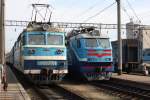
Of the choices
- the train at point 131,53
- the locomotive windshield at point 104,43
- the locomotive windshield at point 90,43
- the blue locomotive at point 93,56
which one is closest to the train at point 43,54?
the blue locomotive at point 93,56

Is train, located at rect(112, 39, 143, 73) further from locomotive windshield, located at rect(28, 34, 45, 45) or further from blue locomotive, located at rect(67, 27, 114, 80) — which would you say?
locomotive windshield, located at rect(28, 34, 45, 45)

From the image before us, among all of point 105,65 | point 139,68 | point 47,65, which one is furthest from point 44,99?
point 139,68

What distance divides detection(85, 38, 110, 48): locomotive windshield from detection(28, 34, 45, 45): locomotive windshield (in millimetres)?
4633

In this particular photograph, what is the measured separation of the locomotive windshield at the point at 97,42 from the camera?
83.4 ft

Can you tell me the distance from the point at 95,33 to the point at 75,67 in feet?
8.77

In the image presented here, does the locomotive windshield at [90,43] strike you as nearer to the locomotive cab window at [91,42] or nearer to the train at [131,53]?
the locomotive cab window at [91,42]

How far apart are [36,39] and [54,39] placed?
961 mm

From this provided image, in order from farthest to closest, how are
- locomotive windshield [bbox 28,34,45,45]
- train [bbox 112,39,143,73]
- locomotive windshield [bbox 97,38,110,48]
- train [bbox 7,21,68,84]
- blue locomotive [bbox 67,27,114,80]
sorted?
train [bbox 112,39,143,73], locomotive windshield [bbox 97,38,110,48], blue locomotive [bbox 67,27,114,80], locomotive windshield [bbox 28,34,45,45], train [bbox 7,21,68,84]

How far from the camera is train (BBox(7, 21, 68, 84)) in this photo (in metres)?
20.8

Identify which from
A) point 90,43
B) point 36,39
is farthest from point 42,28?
point 90,43

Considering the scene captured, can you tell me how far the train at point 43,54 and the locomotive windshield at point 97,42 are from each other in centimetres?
401

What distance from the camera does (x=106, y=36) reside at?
85.0 ft

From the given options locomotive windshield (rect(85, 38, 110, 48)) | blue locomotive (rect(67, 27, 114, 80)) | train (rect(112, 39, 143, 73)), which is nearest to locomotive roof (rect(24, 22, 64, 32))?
blue locomotive (rect(67, 27, 114, 80))

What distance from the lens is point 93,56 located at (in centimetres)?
2514
